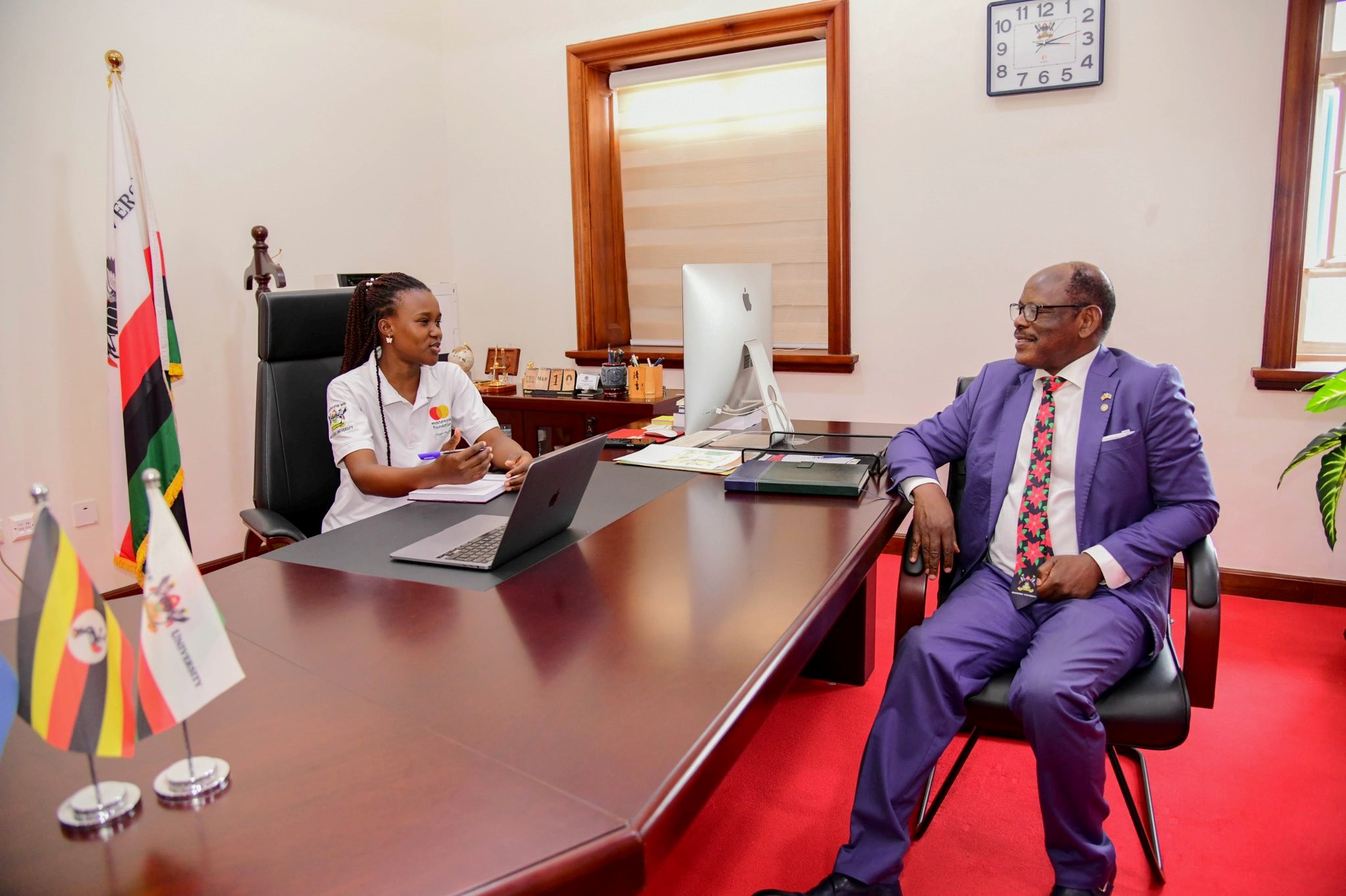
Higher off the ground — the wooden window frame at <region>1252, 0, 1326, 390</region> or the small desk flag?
the wooden window frame at <region>1252, 0, 1326, 390</region>

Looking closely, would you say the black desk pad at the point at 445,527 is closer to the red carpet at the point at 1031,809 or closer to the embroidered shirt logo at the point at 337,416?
the embroidered shirt logo at the point at 337,416

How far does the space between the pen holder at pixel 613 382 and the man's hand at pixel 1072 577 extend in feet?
7.29

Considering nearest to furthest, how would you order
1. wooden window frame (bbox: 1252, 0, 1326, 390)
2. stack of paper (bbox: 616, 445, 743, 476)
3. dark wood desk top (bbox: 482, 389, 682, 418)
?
stack of paper (bbox: 616, 445, 743, 476) → wooden window frame (bbox: 1252, 0, 1326, 390) → dark wood desk top (bbox: 482, 389, 682, 418)

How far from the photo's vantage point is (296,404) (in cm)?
226

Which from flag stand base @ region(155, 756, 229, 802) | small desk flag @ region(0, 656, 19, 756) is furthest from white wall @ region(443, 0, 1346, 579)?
small desk flag @ region(0, 656, 19, 756)

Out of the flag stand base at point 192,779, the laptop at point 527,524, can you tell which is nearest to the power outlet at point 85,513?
the laptop at point 527,524

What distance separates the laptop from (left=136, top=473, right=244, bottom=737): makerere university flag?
62 centimetres

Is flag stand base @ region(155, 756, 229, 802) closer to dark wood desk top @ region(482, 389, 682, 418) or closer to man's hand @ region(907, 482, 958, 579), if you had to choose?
man's hand @ region(907, 482, 958, 579)

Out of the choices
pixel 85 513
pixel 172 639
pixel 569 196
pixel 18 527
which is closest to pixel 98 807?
pixel 172 639

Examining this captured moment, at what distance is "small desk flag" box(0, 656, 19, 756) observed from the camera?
695 mm

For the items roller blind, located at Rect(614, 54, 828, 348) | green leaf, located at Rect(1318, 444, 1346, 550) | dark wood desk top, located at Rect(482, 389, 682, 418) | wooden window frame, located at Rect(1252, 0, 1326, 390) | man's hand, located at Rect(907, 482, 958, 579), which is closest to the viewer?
man's hand, located at Rect(907, 482, 958, 579)

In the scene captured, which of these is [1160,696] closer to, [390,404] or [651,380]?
[390,404]

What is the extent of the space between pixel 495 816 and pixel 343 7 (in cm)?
418

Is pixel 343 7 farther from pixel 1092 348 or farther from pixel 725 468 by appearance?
pixel 1092 348
